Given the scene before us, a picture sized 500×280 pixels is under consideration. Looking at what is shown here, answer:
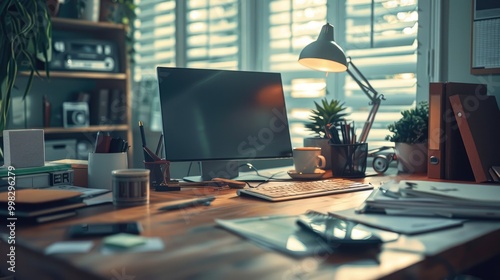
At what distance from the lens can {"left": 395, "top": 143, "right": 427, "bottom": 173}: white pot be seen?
1.90 metres

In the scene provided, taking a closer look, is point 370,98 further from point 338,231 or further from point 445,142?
point 338,231

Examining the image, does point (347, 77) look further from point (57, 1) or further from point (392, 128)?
point (57, 1)

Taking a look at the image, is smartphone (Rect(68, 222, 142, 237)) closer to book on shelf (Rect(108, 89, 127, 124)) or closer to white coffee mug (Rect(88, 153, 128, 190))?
white coffee mug (Rect(88, 153, 128, 190))

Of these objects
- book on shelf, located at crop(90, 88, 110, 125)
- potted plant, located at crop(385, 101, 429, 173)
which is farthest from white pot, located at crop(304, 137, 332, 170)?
book on shelf, located at crop(90, 88, 110, 125)

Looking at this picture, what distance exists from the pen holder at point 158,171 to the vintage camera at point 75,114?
192 cm

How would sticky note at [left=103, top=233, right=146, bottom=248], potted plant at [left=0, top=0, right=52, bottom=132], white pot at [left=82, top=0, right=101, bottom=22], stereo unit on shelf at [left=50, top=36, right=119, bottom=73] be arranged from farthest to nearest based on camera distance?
white pot at [left=82, top=0, right=101, bottom=22], stereo unit on shelf at [left=50, top=36, right=119, bottom=73], potted plant at [left=0, top=0, right=52, bottom=132], sticky note at [left=103, top=233, right=146, bottom=248]

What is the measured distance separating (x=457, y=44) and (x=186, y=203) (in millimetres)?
1313

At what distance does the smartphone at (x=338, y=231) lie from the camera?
0.90 meters

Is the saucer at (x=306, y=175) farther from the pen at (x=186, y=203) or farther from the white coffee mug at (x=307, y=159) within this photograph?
the pen at (x=186, y=203)

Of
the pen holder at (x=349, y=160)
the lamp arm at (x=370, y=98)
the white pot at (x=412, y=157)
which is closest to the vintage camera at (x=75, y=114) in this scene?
the lamp arm at (x=370, y=98)

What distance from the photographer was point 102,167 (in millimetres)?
1491

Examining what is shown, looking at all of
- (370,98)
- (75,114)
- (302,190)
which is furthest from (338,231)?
(75,114)

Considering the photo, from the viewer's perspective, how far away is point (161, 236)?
98 centimetres

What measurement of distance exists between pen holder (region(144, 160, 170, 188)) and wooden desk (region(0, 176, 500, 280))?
1.25ft
